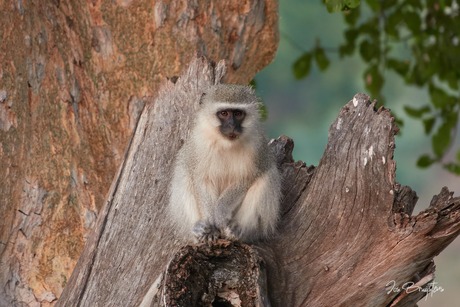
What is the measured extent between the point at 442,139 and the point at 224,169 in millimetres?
4025

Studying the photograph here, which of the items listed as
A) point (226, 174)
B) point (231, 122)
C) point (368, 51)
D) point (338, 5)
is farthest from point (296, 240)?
point (368, 51)

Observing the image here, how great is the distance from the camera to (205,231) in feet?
18.0

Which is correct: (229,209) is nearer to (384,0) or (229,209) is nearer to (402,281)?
(402,281)

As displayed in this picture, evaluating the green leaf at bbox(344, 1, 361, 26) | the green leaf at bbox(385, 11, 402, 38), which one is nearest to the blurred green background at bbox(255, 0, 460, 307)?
the green leaf at bbox(344, 1, 361, 26)

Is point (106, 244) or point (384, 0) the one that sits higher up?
point (384, 0)

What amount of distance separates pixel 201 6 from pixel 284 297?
231cm

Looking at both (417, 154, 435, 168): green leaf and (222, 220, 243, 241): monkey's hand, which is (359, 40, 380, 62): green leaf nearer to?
(417, 154, 435, 168): green leaf

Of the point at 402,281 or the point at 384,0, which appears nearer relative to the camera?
the point at 402,281

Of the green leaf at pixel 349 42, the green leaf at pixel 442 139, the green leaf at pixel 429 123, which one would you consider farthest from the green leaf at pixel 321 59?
the green leaf at pixel 442 139

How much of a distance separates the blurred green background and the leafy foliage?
2526mm

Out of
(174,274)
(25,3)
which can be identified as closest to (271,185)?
(174,274)

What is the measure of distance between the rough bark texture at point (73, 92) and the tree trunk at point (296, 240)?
1.64ft

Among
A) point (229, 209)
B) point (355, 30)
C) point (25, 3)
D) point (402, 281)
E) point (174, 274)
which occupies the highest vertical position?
point (355, 30)

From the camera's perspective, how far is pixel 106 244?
5348 millimetres
